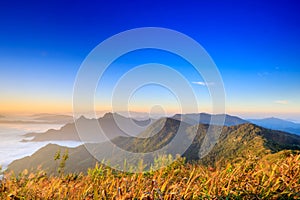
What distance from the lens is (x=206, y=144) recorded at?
167 m

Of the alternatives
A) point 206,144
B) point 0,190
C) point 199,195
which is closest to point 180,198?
point 199,195

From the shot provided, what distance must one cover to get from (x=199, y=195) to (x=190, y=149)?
146m

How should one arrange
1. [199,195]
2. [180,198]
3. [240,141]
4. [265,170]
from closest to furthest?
[180,198] → [199,195] → [265,170] → [240,141]

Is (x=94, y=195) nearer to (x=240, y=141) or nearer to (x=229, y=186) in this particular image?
(x=229, y=186)

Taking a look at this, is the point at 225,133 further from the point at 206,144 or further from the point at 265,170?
the point at 265,170

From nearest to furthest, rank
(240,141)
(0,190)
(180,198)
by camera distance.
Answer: (180,198)
(0,190)
(240,141)

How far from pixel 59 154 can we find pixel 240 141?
145743mm

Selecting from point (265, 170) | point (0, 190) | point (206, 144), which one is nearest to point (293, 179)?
point (265, 170)

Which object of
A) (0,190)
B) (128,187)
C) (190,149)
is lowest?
(190,149)

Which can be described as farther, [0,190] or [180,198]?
[0,190]

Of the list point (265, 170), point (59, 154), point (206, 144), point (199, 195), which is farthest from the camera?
point (206, 144)

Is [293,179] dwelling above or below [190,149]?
above

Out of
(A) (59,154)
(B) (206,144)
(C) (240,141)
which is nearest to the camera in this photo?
(A) (59,154)

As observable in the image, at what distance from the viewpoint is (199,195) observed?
331 centimetres
